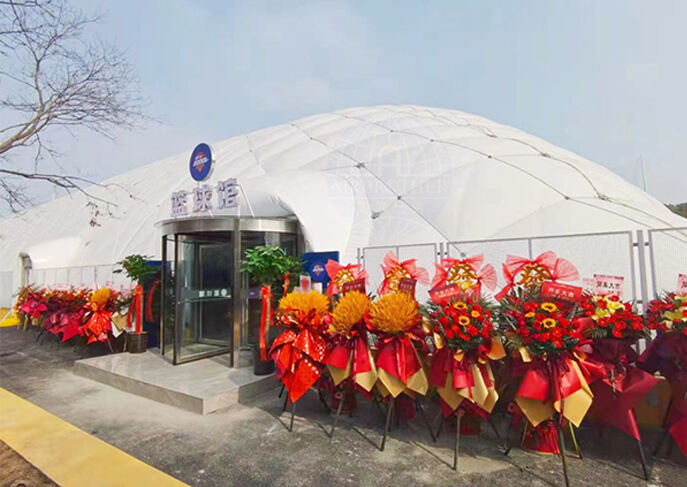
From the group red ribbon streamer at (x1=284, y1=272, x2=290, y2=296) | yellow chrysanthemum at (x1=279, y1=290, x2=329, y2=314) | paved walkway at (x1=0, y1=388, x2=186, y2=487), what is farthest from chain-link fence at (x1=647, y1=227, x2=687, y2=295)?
paved walkway at (x1=0, y1=388, x2=186, y2=487)

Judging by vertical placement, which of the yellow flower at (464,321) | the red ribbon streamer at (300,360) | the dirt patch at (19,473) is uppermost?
the yellow flower at (464,321)

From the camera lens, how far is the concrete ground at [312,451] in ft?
10.5

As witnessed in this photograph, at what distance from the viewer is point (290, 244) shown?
7.22 metres

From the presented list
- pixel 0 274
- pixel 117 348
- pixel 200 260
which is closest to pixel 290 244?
pixel 200 260

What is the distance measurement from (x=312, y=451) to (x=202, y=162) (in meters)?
6.04

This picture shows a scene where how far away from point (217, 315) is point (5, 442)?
12.0 feet

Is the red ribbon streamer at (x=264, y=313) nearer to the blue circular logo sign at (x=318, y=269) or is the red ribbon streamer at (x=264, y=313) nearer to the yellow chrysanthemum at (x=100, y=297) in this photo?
the blue circular logo sign at (x=318, y=269)

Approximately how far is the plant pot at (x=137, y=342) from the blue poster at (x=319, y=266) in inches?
147

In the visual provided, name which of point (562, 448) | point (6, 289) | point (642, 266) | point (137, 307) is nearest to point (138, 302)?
point (137, 307)

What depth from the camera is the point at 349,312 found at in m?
3.95

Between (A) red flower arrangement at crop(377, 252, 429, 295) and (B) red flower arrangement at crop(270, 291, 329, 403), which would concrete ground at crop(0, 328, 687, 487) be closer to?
(B) red flower arrangement at crop(270, 291, 329, 403)

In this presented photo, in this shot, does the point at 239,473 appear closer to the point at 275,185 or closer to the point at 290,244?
the point at 290,244

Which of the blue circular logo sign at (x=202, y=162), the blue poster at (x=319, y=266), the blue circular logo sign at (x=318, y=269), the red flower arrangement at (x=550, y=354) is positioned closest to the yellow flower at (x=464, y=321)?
the red flower arrangement at (x=550, y=354)

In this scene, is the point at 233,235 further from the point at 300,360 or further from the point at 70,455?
the point at 70,455
